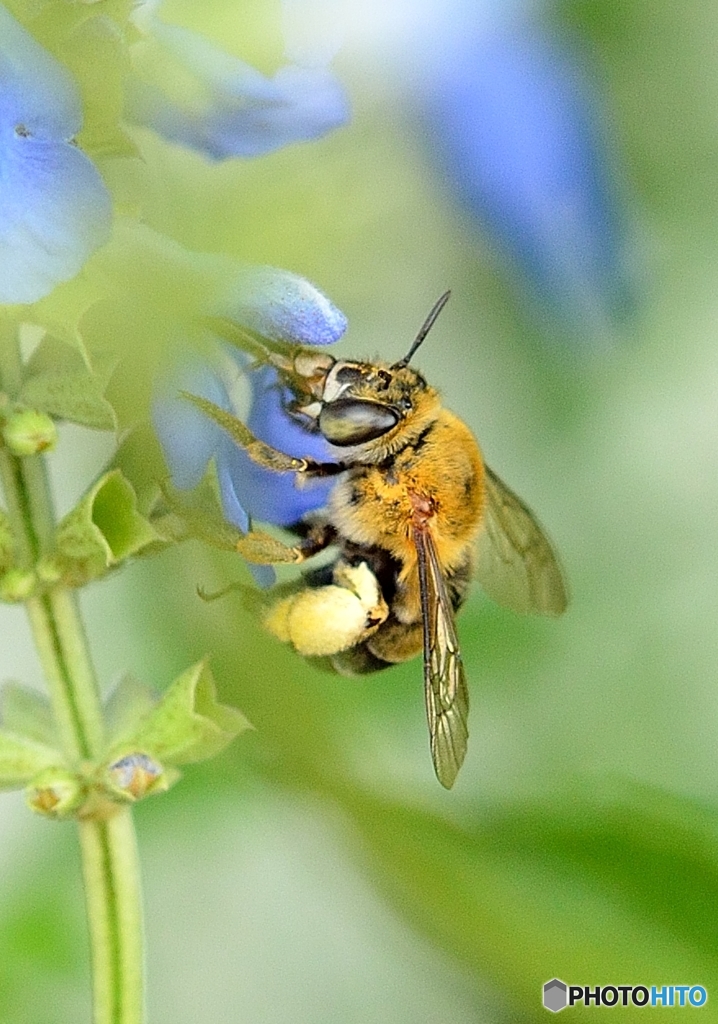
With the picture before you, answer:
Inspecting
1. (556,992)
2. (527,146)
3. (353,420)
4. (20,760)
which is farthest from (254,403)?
(527,146)

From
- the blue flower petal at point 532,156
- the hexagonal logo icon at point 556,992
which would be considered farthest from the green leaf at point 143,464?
the blue flower petal at point 532,156

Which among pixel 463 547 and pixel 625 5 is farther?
pixel 625 5

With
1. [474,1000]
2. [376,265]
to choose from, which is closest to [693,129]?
[376,265]

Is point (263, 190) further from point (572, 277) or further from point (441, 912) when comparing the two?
point (441, 912)

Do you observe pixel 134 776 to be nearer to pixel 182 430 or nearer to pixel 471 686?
pixel 182 430

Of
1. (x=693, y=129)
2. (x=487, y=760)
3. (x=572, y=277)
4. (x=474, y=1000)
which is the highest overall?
(x=693, y=129)

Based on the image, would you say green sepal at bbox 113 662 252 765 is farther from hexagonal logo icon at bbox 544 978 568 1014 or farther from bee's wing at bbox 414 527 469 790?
hexagonal logo icon at bbox 544 978 568 1014

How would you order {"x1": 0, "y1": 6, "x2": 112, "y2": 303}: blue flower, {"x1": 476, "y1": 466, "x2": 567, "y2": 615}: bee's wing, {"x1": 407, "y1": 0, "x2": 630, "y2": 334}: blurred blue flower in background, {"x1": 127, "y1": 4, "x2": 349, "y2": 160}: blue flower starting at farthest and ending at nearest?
{"x1": 407, "y1": 0, "x2": 630, "y2": 334}: blurred blue flower in background
{"x1": 476, "y1": 466, "x2": 567, "y2": 615}: bee's wing
{"x1": 127, "y1": 4, "x2": 349, "y2": 160}: blue flower
{"x1": 0, "y1": 6, "x2": 112, "y2": 303}: blue flower

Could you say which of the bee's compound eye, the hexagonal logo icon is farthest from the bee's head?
the hexagonal logo icon
